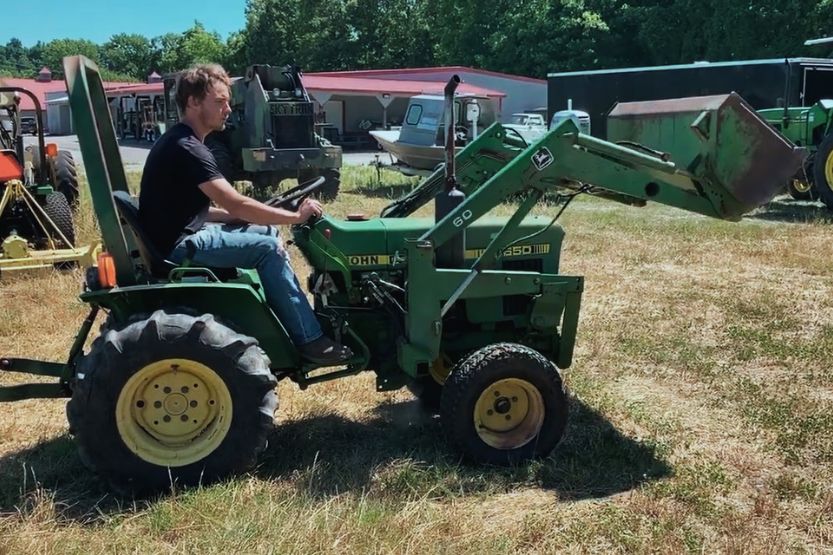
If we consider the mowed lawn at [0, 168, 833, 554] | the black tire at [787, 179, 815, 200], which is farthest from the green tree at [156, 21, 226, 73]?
the mowed lawn at [0, 168, 833, 554]

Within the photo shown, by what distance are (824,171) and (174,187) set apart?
11.0 meters

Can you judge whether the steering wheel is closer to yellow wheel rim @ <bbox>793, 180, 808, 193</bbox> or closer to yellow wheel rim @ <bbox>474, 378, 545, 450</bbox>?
yellow wheel rim @ <bbox>474, 378, 545, 450</bbox>

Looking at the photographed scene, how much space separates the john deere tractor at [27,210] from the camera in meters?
7.77

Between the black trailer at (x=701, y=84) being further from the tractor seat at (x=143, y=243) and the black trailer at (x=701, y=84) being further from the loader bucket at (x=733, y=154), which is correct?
the tractor seat at (x=143, y=243)

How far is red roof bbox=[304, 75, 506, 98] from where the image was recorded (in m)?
33.6

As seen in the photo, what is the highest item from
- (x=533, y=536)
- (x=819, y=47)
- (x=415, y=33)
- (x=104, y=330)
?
(x=415, y=33)

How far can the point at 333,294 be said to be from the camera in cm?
422

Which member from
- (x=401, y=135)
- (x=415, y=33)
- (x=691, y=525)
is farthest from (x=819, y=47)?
(x=691, y=525)

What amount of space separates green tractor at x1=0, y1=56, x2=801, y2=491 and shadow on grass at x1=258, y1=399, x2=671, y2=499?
0.14 metres

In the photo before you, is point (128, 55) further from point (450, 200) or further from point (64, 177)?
point (450, 200)

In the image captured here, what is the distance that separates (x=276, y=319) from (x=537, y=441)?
138 centimetres

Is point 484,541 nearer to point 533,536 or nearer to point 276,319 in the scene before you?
point 533,536

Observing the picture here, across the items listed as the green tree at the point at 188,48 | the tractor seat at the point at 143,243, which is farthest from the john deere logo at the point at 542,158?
the green tree at the point at 188,48

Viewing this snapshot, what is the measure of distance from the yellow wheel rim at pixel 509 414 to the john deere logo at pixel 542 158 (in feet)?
3.33
